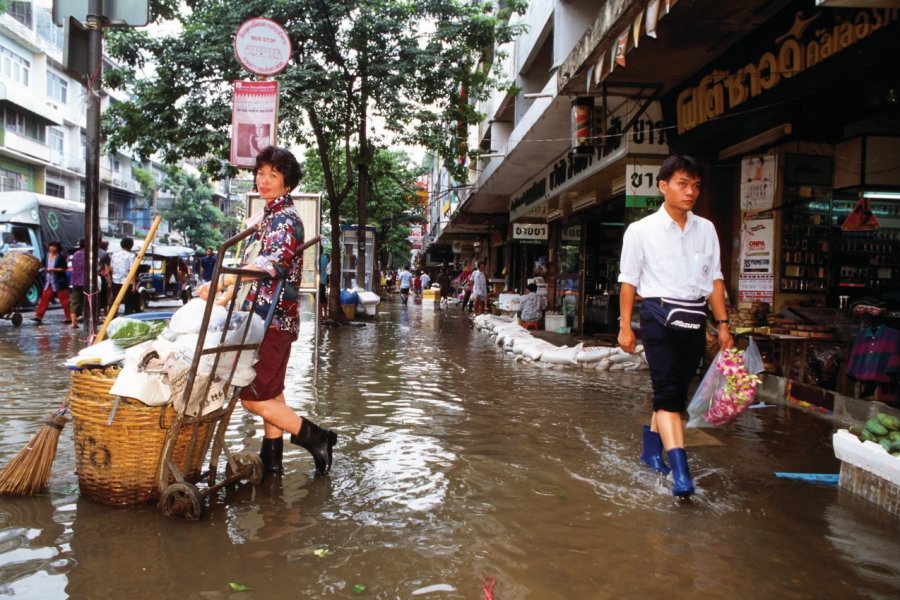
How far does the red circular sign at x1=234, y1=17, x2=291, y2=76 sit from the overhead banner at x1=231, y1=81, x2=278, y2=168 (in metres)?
0.32

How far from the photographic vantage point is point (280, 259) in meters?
3.54

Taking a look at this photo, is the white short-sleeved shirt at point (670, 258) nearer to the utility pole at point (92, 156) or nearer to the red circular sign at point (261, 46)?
the utility pole at point (92, 156)

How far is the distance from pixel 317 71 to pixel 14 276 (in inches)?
248

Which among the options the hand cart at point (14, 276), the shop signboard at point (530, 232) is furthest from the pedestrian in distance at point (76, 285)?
the shop signboard at point (530, 232)

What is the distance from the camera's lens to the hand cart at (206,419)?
10.1 ft

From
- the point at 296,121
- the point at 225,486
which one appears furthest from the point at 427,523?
the point at 296,121

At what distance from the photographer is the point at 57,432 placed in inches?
137

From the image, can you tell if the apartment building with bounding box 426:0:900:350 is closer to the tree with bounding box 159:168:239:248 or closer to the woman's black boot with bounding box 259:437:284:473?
the woman's black boot with bounding box 259:437:284:473

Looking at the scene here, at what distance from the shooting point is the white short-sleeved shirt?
383 cm

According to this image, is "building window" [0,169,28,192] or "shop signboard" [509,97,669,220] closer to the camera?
"shop signboard" [509,97,669,220]

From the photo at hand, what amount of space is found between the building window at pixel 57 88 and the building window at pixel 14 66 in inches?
76.7

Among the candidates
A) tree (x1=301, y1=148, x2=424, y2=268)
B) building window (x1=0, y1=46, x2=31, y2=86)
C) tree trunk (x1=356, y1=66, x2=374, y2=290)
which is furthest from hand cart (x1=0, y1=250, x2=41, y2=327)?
building window (x1=0, y1=46, x2=31, y2=86)

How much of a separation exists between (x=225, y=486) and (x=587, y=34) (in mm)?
6136

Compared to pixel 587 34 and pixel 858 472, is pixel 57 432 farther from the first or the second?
pixel 587 34
